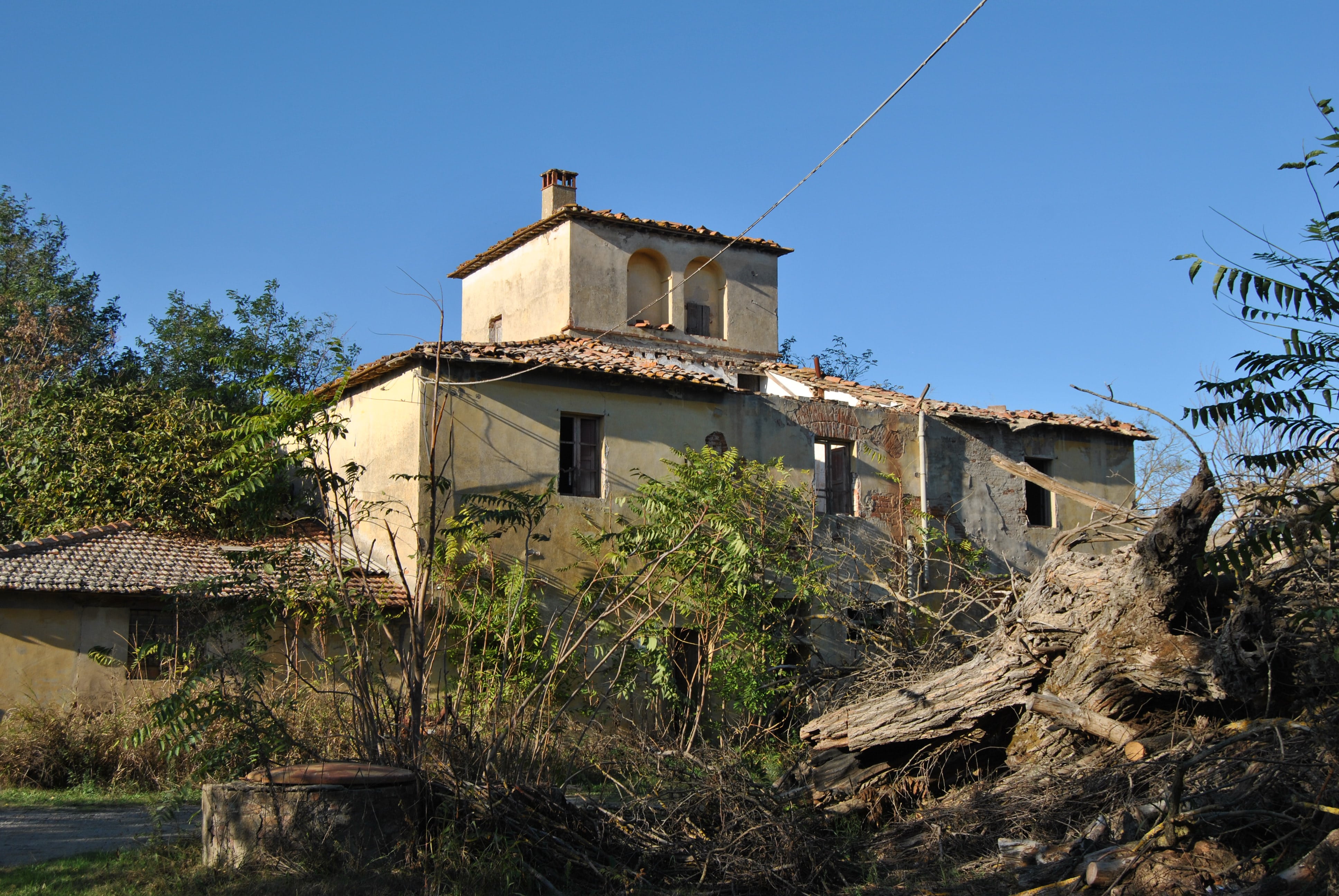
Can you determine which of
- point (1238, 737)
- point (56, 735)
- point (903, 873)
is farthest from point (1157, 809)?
point (56, 735)

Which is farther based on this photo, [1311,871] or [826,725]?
[826,725]

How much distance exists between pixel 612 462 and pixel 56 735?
7.45m

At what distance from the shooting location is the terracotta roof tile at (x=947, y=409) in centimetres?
1836

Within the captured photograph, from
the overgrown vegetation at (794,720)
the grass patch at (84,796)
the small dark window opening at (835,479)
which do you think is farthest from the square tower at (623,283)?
the grass patch at (84,796)

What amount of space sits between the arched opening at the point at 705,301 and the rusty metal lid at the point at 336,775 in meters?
15.9

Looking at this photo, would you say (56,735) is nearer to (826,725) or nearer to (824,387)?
(826,725)

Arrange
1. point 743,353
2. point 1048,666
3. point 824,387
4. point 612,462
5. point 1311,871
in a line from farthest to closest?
point 743,353, point 824,387, point 612,462, point 1048,666, point 1311,871

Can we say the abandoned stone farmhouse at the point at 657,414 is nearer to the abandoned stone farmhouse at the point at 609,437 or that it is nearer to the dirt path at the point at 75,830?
the abandoned stone farmhouse at the point at 609,437

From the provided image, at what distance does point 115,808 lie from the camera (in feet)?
34.3

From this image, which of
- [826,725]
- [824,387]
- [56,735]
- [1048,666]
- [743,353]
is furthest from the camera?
[743,353]

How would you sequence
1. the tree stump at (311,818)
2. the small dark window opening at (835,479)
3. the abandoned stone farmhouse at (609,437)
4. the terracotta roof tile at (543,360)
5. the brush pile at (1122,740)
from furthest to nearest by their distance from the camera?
1. the small dark window opening at (835,479)
2. the terracotta roof tile at (543,360)
3. the abandoned stone farmhouse at (609,437)
4. the tree stump at (311,818)
5. the brush pile at (1122,740)

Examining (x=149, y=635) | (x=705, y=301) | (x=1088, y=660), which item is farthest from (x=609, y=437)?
(x=1088, y=660)

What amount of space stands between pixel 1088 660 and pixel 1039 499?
11367 mm

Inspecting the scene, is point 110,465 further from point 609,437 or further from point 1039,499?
point 1039,499
